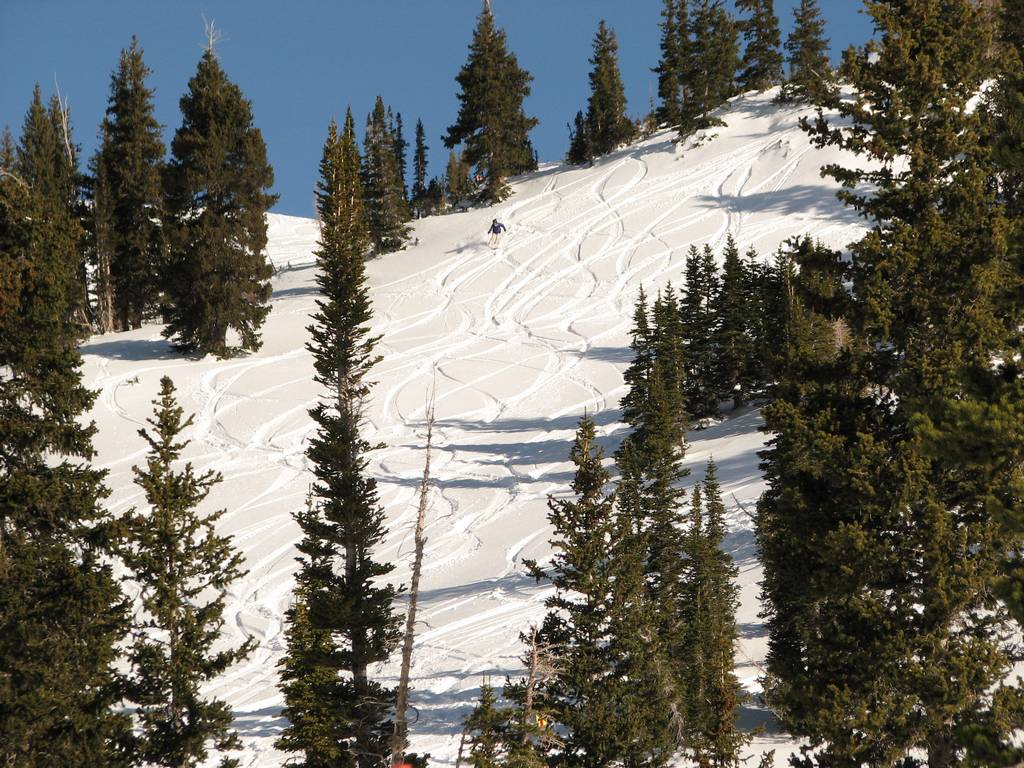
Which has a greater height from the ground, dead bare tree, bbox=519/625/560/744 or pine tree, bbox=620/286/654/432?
pine tree, bbox=620/286/654/432

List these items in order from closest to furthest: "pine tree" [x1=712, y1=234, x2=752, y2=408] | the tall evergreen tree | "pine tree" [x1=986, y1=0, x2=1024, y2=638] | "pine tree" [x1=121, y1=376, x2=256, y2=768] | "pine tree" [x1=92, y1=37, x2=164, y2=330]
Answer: "pine tree" [x1=986, y1=0, x2=1024, y2=638] → the tall evergreen tree → "pine tree" [x1=121, y1=376, x2=256, y2=768] → "pine tree" [x1=712, y1=234, x2=752, y2=408] → "pine tree" [x1=92, y1=37, x2=164, y2=330]

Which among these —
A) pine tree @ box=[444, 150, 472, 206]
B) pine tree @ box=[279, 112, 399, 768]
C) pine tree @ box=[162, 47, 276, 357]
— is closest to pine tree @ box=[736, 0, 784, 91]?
pine tree @ box=[444, 150, 472, 206]

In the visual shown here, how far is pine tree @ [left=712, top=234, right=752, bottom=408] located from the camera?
151 ft

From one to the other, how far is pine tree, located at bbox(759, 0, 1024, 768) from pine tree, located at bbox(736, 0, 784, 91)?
8696 centimetres

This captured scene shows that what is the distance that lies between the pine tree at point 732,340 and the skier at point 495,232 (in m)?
25.7

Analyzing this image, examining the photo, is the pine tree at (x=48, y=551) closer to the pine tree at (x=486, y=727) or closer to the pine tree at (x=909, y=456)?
the pine tree at (x=486, y=727)

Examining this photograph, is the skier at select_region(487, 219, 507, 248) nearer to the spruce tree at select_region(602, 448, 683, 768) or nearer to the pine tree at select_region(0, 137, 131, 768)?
the pine tree at select_region(0, 137, 131, 768)

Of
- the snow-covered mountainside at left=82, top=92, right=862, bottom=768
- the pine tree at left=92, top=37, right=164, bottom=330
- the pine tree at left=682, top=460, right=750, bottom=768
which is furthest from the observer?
the pine tree at left=92, top=37, right=164, bottom=330

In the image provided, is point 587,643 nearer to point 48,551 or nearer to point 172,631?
point 172,631

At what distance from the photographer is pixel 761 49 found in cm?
9494

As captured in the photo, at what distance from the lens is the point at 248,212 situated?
52219 mm

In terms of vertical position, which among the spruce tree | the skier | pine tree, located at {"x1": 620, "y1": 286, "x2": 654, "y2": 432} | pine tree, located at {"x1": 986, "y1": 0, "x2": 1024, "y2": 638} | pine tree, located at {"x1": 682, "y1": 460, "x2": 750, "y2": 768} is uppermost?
the skier

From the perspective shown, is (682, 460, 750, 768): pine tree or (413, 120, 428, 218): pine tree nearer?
A: (682, 460, 750, 768): pine tree

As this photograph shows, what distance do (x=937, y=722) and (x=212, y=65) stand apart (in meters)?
52.6
